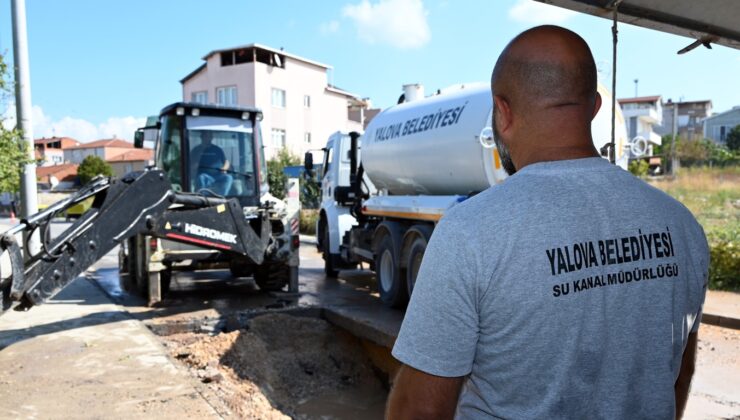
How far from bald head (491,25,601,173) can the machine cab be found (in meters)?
8.08

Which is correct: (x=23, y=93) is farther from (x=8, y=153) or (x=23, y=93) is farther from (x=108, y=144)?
(x=108, y=144)

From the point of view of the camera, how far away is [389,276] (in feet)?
28.8

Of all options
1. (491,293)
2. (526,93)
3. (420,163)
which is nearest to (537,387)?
(491,293)

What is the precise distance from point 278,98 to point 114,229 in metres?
34.2

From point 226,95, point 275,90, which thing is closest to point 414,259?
point 275,90

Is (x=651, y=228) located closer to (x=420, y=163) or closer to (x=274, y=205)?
(x=420, y=163)

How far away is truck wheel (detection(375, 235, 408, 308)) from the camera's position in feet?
27.3

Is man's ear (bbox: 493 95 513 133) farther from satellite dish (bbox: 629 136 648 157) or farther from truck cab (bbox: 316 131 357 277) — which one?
truck cab (bbox: 316 131 357 277)

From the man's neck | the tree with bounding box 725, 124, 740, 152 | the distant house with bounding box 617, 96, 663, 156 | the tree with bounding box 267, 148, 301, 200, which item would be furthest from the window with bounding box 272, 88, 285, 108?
the tree with bounding box 725, 124, 740, 152

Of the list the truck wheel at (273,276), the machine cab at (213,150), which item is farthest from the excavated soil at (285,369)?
the machine cab at (213,150)

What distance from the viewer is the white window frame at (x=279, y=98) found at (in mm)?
39500

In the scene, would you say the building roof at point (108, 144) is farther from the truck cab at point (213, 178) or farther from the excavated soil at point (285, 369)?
the excavated soil at point (285, 369)

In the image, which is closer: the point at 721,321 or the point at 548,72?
the point at 548,72

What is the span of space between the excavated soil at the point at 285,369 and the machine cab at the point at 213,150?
110 inches
